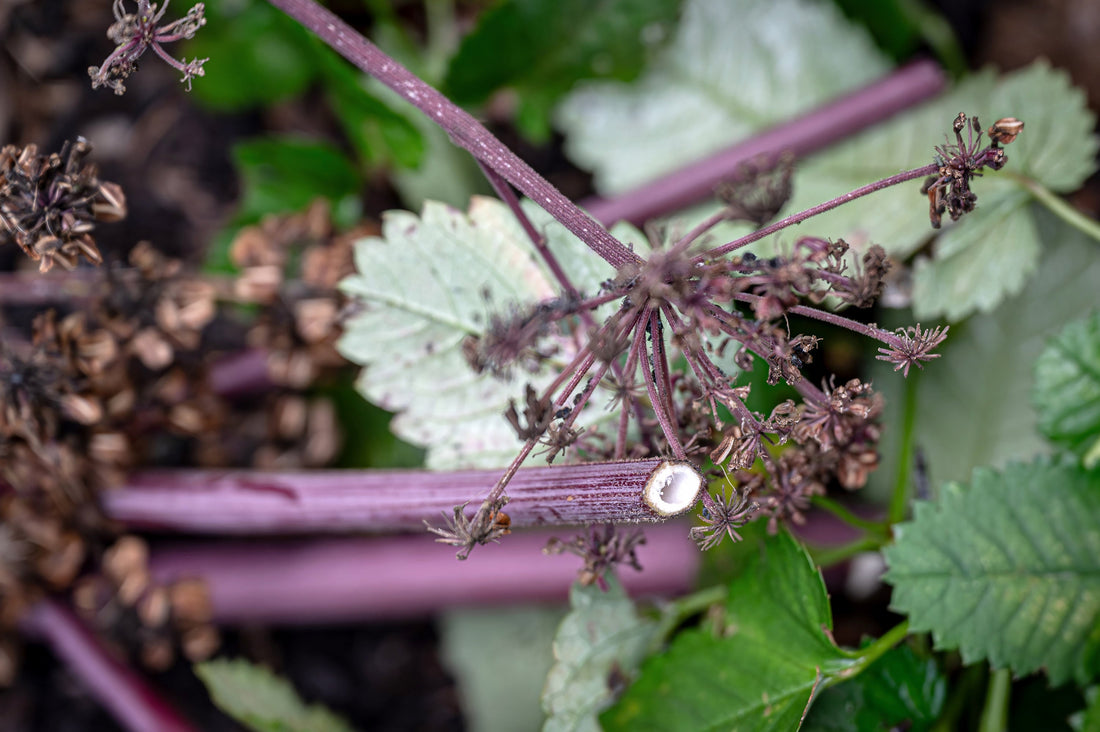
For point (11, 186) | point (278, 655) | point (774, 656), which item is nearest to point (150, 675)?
point (278, 655)

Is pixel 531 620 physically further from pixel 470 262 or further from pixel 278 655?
pixel 470 262

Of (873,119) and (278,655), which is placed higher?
(873,119)

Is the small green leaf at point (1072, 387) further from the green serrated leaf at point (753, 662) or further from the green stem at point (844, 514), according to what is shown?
the green serrated leaf at point (753, 662)

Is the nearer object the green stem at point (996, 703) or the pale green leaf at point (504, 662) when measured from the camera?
the green stem at point (996, 703)

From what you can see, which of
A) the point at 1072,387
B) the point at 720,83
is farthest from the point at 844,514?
the point at 720,83

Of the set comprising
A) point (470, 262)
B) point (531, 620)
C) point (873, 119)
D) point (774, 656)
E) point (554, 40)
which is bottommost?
point (774, 656)

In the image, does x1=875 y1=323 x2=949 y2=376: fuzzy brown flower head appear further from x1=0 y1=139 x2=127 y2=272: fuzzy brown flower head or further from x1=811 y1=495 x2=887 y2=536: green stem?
x1=0 y1=139 x2=127 y2=272: fuzzy brown flower head

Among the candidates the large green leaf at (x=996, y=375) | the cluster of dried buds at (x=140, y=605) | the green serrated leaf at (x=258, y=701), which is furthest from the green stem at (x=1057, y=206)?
the cluster of dried buds at (x=140, y=605)
